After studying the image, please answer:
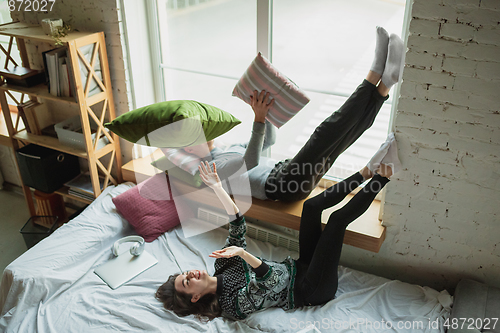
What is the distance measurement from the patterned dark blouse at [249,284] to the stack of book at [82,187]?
114 cm

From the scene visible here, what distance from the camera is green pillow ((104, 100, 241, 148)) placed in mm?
1736

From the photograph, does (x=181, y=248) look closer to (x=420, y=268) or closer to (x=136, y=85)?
(x=136, y=85)

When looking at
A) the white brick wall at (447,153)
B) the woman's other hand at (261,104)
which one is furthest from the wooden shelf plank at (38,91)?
the white brick wall at (447,153)

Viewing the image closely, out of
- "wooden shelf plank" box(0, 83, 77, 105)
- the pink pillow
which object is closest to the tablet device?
the pink pillow

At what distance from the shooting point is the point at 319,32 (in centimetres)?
211

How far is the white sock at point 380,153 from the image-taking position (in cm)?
182

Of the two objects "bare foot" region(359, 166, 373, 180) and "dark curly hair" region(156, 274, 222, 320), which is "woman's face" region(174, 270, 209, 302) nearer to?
"dark curly hair" region(156, 274, 222, 320)

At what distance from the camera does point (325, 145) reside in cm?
191

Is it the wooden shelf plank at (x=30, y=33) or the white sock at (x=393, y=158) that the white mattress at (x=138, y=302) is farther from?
the wooden shelf plank at (x=30, y=33)

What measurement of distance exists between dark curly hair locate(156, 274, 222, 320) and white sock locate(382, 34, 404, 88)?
4.18 feet

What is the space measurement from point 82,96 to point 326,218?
151cm

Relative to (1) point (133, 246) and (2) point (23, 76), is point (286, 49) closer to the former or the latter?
(1) point (133, 246)

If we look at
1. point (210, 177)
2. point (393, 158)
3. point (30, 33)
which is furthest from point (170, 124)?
point (30, 33)

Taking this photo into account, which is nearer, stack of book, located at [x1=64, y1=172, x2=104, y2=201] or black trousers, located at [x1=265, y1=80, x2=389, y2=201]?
black trousers, located at [x1=265, y1=80, x2=389, y2=201]
